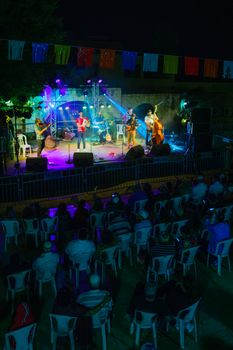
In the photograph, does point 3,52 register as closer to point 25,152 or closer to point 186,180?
point 25,152

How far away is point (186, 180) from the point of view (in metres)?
14.5

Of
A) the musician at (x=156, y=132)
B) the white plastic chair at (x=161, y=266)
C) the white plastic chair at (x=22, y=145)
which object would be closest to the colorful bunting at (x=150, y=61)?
the musician at (x=156, y=132)

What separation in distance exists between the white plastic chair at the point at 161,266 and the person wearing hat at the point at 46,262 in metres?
1.79

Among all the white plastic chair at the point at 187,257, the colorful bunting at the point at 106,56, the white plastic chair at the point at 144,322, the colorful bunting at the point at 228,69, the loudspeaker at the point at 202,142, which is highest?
the colorful bunting at the point at 106,56

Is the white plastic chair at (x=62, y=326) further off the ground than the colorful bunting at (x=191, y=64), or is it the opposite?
the colorful bunting at (x=191, y=64)

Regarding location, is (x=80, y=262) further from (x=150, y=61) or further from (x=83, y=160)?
(x=150, y=61)

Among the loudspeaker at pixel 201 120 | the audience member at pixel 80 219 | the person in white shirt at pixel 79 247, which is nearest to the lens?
the person in white shirt at pixel 79 247

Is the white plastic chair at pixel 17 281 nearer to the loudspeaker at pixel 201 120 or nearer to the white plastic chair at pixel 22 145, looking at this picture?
the white plastic chair at pixel 22 145

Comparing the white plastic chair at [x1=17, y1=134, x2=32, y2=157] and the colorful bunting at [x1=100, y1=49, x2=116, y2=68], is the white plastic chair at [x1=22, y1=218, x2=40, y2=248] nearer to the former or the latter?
the colorful bunting at [x1=100, y1=49, x2=116, y2=68]

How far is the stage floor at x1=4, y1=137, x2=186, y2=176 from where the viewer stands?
1628 cm

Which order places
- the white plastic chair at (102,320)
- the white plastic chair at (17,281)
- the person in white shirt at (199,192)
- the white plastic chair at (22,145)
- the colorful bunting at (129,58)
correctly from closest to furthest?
the white plastic chair at (102,320) < the white plastic chair at (17,281) < the person in white shirt at (199,192) < the colorful bunting at (129,58) < the white plastic chair at (22,145)

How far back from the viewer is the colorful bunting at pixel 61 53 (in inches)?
582

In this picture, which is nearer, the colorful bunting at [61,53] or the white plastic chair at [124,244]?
the white plastic chair at [124,244]

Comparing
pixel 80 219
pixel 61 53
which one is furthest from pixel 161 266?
pixel 61 53
